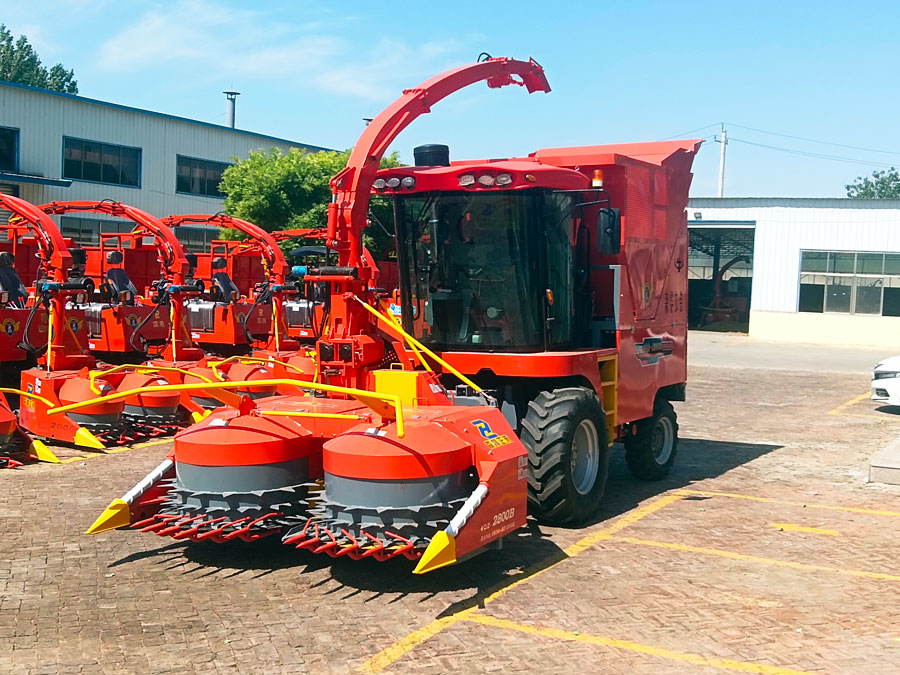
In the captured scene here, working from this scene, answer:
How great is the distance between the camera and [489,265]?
8312 millimetres

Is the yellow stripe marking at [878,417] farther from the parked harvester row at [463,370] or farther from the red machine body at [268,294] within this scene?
the red machine body at [268,294]

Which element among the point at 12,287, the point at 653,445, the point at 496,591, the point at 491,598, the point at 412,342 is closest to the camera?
the point at 491,598

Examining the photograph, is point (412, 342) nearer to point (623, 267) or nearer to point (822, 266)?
point (623, 267)

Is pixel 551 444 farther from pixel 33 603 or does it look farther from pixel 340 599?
pixel 33 603

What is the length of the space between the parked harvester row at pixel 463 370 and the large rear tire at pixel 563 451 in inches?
0.7

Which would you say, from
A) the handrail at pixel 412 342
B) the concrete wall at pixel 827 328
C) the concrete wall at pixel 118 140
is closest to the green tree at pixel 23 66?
the concrete wall at pixel 118 140

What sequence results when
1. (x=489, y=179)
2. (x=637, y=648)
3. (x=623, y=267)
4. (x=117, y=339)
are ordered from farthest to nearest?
(x=117, y=339) → (x=623, y=267) → (x=489, y=179) → (x=637, y=648)

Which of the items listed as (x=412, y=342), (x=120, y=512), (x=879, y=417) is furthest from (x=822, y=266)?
(x=120, y=512)

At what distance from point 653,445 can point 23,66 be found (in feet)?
221

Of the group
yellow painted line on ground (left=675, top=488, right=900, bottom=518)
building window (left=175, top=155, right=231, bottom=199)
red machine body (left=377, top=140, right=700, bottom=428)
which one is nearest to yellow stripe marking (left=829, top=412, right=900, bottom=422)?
red machine body (left=377, top=140, right=700, bottom=428)

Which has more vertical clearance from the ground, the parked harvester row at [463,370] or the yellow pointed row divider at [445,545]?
the parked harvester row at [463,370]

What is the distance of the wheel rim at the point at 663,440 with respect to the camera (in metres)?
10.2

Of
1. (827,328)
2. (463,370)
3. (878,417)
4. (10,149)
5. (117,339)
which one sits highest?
(10,149)

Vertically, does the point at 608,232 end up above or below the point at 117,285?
above
